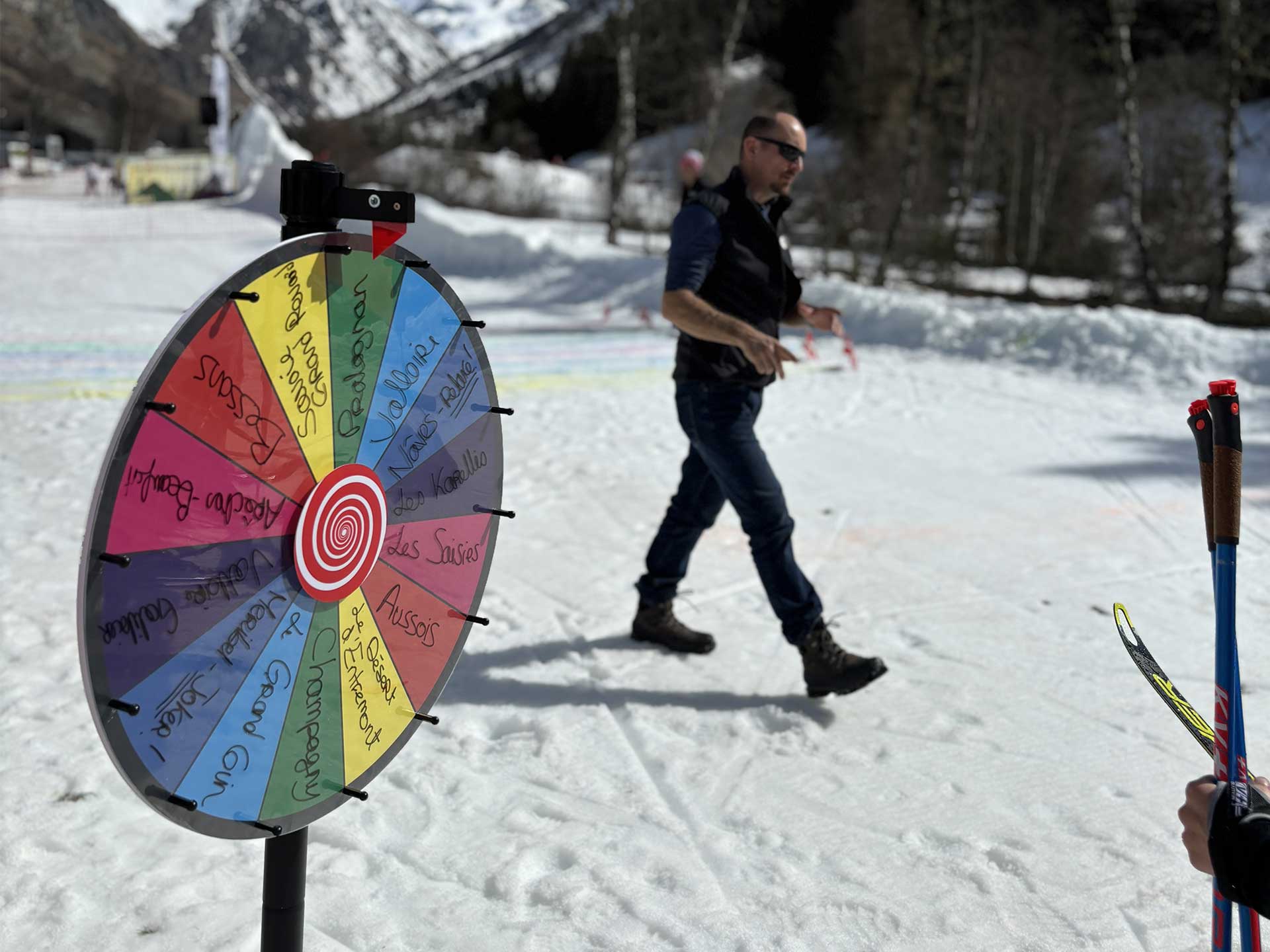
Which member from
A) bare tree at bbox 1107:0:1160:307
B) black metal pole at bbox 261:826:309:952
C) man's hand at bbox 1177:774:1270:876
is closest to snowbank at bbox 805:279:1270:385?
bare tree at bbox 1107:0:1160:307

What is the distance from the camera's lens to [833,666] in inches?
141

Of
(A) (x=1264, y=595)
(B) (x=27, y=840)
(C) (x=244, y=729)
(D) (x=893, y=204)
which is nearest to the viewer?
(C) (x=244, y=729)

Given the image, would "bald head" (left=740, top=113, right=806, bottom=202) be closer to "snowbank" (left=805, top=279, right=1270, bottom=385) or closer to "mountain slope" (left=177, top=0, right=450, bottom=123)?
"snowbank" (left=805, top=279, right=1270, bottom=385)

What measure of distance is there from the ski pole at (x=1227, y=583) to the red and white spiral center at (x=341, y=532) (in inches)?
50.0

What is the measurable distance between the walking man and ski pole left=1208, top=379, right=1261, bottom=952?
2.04 meters

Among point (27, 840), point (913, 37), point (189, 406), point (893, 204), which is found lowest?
point (27, 840)

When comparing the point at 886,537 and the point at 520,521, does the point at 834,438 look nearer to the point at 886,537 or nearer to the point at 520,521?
the point at 886,537

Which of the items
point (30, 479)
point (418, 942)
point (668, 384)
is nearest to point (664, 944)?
point (418, 942)

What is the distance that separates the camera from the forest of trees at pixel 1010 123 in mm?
16812

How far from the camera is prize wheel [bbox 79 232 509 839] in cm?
146

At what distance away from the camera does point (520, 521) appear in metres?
5.79

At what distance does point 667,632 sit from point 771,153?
1767 mm

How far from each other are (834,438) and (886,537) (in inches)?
95.0

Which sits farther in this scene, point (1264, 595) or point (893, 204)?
point (893, 204)
